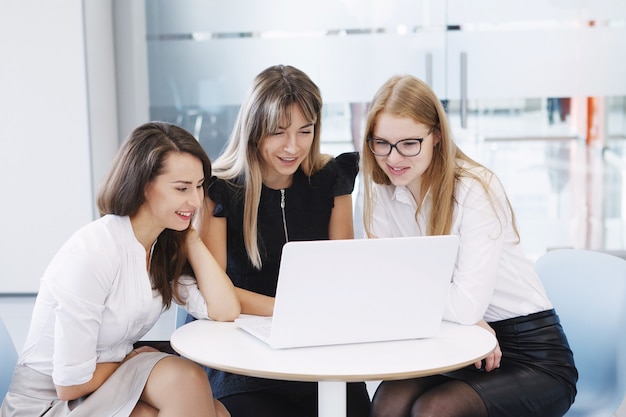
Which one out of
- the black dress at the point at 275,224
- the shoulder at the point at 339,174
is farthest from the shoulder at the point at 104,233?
the shoulder at the point at 339,174

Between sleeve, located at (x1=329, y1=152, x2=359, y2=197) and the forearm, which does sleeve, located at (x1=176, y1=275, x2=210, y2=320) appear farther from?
sleeve, located at (x1=329, y1=152, x2=359, y2=197)

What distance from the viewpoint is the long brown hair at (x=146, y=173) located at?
6.81 ft

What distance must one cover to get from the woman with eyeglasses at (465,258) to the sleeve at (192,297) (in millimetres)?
501

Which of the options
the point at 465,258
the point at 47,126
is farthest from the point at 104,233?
the point at 47,126

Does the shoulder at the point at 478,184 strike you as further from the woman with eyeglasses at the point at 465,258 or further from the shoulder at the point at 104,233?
the shoulder at the point at 104,233

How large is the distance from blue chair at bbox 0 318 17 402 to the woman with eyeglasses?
891 millimetres

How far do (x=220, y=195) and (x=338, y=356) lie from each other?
0.77 meters

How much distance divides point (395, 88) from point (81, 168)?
8.38 feet

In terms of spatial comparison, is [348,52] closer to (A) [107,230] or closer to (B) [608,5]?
(B) [608,5]

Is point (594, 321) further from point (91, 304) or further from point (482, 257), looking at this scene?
point (91, 304)

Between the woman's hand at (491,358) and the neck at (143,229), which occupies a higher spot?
the neck at (143,229)

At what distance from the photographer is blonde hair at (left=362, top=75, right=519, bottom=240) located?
228cm

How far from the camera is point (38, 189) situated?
4.48 m

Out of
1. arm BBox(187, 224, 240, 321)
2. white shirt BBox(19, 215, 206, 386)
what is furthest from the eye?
white shirt BBox(19, 215, 206, 386)
